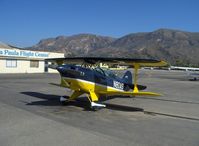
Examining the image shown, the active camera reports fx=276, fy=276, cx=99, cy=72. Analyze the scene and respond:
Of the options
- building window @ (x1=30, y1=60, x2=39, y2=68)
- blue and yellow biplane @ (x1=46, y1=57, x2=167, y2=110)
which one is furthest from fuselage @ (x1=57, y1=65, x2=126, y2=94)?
building window @ (x1=30, y1=60, x2=39, y2=68)

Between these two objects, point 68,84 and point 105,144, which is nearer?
point 105,144

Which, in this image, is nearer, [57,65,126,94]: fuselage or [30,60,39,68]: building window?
[57,65,126,94]: fuselage

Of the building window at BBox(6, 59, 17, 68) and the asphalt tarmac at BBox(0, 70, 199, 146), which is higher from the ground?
the building window at BBox(6, 59, 17, 68)

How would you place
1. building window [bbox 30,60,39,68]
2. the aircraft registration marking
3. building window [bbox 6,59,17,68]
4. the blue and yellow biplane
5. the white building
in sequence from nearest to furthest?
the blue and yellow biplane, the aircraft registration marking, the white building, building window [bbox 6,59,17,68], building window [bbox 30,60,39,68]

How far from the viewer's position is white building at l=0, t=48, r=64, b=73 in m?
44.8

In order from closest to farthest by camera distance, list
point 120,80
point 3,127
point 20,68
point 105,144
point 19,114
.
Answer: point 105,144, point 3,127, point 19,114, point 120,80, point 20,68

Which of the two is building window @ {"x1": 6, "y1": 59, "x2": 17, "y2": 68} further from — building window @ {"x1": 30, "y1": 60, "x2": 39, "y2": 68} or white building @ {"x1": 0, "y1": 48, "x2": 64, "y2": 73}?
building window @ {"x1": 30, "y1": 60, "x2": 39, "y2": 68}

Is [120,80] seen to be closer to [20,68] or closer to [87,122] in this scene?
[87,122]

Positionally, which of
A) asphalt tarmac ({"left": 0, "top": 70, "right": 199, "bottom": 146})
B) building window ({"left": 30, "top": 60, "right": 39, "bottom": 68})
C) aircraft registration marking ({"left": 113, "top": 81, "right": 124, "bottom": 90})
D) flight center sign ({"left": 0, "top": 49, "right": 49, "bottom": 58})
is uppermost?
flight center sign ({"left": 0, "top": 49, "right": 49, "bottom": 58})

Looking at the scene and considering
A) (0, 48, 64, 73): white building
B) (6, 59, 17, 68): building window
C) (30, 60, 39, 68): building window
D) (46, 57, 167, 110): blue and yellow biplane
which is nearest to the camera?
(46, 57, 167, 110): blue and yellow biplane

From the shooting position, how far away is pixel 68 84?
1217 centimetres

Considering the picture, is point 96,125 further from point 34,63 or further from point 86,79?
point 34,63

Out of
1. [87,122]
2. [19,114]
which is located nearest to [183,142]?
[87,122]

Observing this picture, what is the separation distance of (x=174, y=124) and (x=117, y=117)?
207cm
